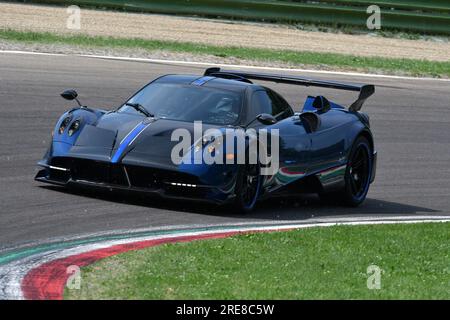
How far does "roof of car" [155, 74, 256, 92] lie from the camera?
38.7 feet

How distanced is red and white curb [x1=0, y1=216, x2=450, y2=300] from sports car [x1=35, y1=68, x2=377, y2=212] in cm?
56

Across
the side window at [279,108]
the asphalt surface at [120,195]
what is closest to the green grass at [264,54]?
the asphalt surface at [120,195]

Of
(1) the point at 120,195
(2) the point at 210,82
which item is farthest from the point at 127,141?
(2) the point at 210,82

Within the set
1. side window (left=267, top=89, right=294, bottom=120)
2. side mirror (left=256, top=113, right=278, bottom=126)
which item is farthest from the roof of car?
side mirror (left=256, top=113, right=278, bottom=126)

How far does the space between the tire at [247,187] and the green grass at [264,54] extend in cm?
974

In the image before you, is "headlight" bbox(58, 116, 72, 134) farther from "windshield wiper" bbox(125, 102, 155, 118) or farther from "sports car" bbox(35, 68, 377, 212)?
"windshield wiper" bbox(125, 102, 155, 118)

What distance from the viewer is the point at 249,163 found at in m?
10.8

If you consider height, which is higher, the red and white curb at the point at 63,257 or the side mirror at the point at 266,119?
the side mirror at the point at 266,119

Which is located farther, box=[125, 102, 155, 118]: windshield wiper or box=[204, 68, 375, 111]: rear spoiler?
box=[204, 68, 375, 111]: rear spoiler

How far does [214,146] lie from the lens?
420 inches

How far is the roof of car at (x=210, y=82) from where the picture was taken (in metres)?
11.8

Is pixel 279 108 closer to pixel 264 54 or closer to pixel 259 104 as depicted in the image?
pixel 259 104

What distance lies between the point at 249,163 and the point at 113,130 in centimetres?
129

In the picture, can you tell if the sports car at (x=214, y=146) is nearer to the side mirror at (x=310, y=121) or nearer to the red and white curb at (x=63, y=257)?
the side mirror at (x=310, y=121)
